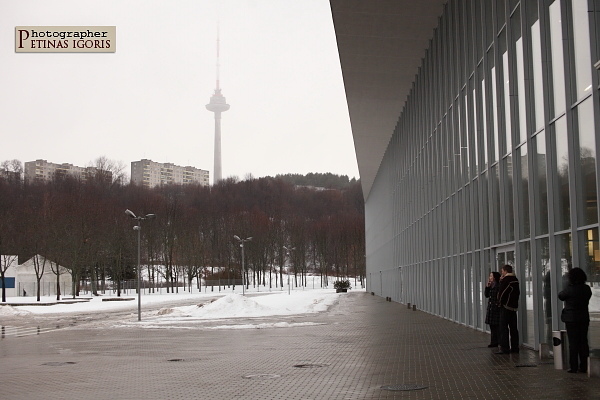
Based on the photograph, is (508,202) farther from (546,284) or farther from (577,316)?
(577,316)

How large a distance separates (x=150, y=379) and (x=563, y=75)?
30.1 feet

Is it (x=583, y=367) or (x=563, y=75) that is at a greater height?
(x=563, y=75)

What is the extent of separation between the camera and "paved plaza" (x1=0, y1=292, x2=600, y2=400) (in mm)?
10789

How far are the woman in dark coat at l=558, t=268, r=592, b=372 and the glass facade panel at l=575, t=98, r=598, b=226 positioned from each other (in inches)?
42.9

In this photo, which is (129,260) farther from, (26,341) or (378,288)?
(26,341)

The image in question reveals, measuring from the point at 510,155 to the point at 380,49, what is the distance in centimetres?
1404

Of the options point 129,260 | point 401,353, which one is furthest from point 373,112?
point 129,260

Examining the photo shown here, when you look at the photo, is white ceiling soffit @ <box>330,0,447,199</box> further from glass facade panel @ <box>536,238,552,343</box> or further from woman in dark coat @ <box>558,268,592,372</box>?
woman in dark coat @ <box>558,268,592,372</box>

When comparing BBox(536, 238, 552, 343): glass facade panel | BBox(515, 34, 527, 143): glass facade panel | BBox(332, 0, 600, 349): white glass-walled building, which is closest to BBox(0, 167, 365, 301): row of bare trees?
BBox(332, 0, 600, 349): white glass-walled building

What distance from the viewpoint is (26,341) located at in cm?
2339

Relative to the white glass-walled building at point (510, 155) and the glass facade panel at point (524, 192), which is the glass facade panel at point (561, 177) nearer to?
the white glass-walled building at point (510, 155)

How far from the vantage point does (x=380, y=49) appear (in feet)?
100

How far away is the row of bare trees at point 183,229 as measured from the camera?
254ft

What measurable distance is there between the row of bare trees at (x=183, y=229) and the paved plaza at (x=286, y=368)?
5293 centimetres
